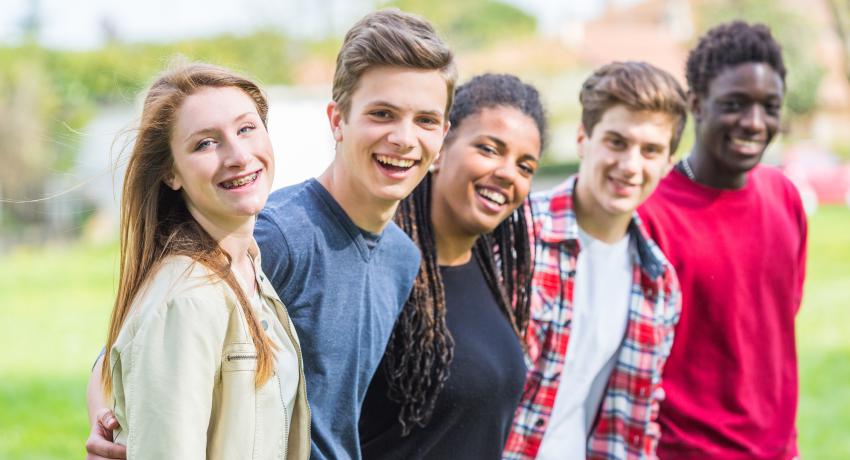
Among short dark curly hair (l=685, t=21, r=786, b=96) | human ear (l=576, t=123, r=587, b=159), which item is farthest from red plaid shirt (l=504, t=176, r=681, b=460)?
short dark curly hair (l=685, t=21, r=786, b=96)

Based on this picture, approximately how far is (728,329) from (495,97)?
1.27 meters

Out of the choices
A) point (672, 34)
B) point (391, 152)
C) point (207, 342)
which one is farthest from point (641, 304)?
point (672, 34)

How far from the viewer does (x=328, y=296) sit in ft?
8.59

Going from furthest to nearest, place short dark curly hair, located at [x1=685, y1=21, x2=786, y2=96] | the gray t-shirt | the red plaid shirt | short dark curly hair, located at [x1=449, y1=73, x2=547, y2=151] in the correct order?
short dark curly hair, located at [x1=685, y1=21, x2=786, y2=96]
the red plaid shirt
short dark curly hair, located at [x1=449, y1=73, x2=547, y2=151]
the gray t-shirt

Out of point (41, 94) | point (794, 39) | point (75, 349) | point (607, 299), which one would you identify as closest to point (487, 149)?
point (607, 299)

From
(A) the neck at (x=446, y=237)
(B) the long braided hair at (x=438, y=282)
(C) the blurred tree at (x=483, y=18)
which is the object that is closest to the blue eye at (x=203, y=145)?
(B) the long braided hair at (x=438, y=282)

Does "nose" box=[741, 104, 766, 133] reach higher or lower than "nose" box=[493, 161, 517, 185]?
higher

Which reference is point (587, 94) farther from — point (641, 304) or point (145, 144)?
point (145, 144)

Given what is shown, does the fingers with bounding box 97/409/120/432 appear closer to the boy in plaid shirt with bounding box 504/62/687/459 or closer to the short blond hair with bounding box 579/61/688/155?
the boy in plaid shirt with bounding box 504/62/687/459

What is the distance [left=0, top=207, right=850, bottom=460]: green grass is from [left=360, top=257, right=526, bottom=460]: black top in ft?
6.66

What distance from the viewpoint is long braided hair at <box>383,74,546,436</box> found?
2943mm

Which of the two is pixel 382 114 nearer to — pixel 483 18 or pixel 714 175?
pixel 714 175

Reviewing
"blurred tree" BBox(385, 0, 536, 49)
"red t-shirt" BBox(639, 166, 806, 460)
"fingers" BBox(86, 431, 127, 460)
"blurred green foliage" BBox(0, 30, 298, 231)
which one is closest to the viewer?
"fingers" BBox(86, 431, 127, 460)

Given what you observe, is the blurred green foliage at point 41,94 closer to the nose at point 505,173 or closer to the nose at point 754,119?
the nose at point 754,119
